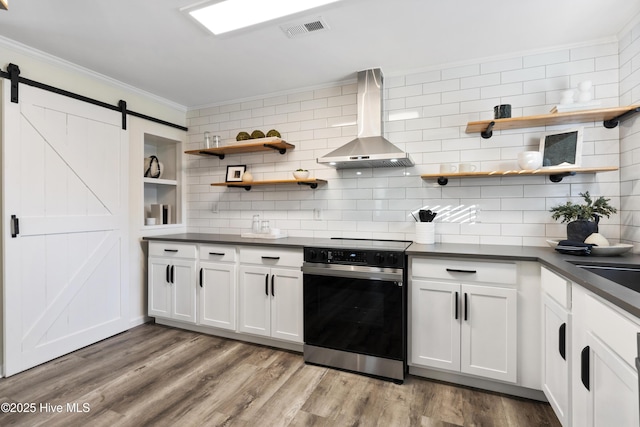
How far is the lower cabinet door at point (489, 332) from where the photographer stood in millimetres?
1995

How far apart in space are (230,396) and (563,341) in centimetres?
197

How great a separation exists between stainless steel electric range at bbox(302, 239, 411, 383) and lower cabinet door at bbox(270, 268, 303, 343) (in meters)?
0.12

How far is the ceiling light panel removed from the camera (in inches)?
73.7

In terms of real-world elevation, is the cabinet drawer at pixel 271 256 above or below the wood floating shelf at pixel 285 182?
below

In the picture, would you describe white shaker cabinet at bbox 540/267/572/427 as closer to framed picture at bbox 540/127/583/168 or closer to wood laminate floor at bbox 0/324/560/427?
wood laminate floor at bbox 0/324/560/427

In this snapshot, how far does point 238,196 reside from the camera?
3576 millimetres

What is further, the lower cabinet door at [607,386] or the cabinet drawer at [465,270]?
the cabinet drawer at [465,270]

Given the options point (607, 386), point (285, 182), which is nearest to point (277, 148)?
point (285, 182)

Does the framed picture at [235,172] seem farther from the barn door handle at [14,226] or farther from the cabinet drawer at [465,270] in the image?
the cabinet drawer at [465,270]

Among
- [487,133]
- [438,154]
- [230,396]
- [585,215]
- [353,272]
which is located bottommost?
[230,396]

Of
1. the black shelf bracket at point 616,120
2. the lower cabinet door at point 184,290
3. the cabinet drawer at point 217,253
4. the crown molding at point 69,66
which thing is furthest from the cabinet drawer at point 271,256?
the black shelf bracket at point 616,120

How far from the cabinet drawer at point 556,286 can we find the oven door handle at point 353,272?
85cm

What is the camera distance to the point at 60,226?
101 inches

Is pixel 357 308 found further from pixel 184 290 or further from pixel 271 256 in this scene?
pixel 184 290
